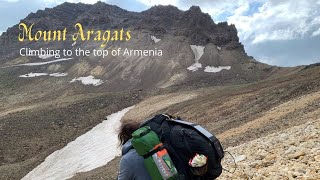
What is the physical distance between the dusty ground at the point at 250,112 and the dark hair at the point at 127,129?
99cm

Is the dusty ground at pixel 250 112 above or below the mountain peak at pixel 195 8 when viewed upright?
below

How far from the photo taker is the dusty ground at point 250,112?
20.2 metres

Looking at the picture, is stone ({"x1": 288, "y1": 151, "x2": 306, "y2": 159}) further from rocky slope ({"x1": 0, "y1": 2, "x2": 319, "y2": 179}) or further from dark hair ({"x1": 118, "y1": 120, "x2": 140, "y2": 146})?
rocky slope ({"x1": 0, "y1": 2, "x2": 319, "y2": 179})

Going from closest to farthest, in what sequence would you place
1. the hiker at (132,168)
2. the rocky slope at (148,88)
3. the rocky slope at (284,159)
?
1. the hiker at (132,168)
2. the rocky slope at (284,159)
3. the rocky slope at (148,88)

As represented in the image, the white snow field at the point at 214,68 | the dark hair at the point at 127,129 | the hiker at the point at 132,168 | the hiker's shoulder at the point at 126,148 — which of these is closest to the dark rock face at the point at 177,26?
the white snow field at the point at 214,68

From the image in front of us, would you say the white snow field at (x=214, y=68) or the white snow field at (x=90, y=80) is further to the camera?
the white snow field at (x=90, y=80)

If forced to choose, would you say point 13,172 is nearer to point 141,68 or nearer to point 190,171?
point 190,171

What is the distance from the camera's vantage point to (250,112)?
31094 millimetres

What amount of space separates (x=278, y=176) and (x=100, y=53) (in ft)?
359

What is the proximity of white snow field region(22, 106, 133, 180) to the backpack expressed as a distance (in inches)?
1028

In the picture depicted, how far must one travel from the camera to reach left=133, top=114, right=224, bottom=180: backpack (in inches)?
221

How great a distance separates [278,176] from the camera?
30.9ft

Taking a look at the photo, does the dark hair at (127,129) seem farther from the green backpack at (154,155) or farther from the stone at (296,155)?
the stone at (296,155)

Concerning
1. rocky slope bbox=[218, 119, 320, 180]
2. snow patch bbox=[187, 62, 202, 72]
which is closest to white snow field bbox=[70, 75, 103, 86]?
snow patch bbox=[187, 62, 202, 72]
